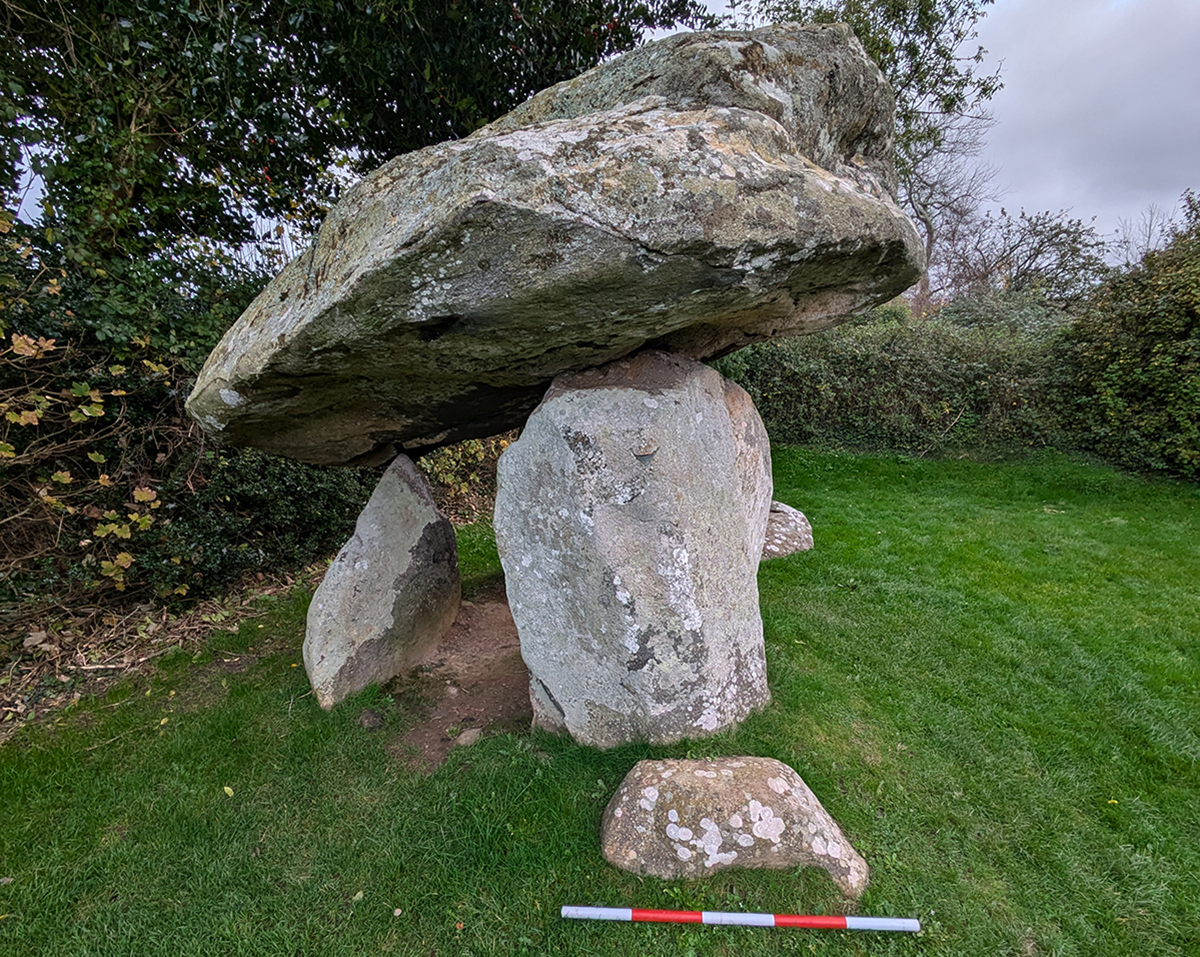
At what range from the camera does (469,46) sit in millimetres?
4973

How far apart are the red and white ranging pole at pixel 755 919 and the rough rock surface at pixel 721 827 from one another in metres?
0.14

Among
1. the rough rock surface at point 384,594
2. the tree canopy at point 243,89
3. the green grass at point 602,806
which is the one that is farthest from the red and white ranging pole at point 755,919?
the tree canopy at point 243,89

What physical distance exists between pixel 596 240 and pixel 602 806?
2.43 metres

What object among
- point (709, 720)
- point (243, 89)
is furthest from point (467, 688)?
point (243, 89)

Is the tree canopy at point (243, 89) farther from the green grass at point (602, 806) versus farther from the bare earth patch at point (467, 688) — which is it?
the bare earth patch at point (467, 688)

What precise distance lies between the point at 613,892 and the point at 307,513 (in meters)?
4.58

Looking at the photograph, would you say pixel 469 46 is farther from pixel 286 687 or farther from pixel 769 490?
pixel 286 687

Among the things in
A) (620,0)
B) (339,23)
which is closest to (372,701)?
(339,23)

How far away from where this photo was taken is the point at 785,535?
228 inches

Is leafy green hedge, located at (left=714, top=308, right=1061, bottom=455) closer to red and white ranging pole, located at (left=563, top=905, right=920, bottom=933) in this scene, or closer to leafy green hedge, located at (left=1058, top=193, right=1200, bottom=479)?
leafy green hedge, located at (left=1058, top=193, right=1200, bottom=479)

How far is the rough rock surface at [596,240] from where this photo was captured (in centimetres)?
169

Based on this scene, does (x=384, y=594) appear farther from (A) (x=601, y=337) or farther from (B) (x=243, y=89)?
(B) (x=243, y=89)

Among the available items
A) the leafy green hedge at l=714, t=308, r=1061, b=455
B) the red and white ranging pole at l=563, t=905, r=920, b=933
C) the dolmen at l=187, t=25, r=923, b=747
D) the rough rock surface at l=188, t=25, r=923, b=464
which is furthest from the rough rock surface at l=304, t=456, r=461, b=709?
the leafy green hedge at l=714, t=308, r=1061, b=455

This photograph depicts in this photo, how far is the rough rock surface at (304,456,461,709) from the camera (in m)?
3.43
